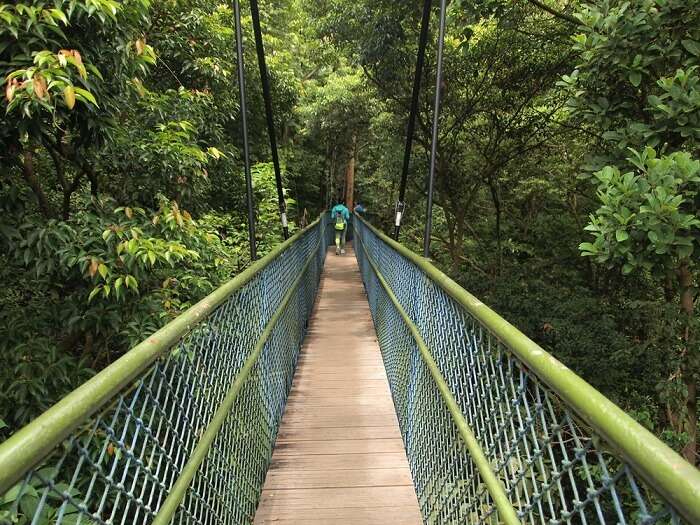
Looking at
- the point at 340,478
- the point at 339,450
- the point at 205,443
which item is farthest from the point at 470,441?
the point at 339,450

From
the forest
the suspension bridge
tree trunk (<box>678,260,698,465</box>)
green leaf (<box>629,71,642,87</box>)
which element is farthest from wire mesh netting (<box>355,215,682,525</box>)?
tree trunk (<box>678,260,698,465</box>)

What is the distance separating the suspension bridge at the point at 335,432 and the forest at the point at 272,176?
28.4 inches

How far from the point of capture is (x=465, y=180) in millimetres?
9266

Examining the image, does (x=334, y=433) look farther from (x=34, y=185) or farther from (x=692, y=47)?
(x=692, y=47)

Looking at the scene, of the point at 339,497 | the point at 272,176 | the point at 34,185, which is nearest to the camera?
the point at 339,497

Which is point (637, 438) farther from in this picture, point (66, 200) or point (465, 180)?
point (465, 180)

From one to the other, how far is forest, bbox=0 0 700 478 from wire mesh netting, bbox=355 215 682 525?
111 centimetres

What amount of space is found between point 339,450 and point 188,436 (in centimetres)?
157

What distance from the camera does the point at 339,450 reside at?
297 centimetres

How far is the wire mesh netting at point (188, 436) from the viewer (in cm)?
100

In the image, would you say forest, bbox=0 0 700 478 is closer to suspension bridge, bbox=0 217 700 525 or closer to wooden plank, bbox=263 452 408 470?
suspension bridge, bbox=0 217 700 525

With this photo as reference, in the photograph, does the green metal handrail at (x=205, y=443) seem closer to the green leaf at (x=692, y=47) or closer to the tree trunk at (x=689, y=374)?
the green leaf at (x=692, y=47)

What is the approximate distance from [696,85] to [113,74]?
128 inches

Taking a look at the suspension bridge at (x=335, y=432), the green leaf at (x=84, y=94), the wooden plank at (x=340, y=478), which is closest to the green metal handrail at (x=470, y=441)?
the suspension bridge at (x=335, y=432)
